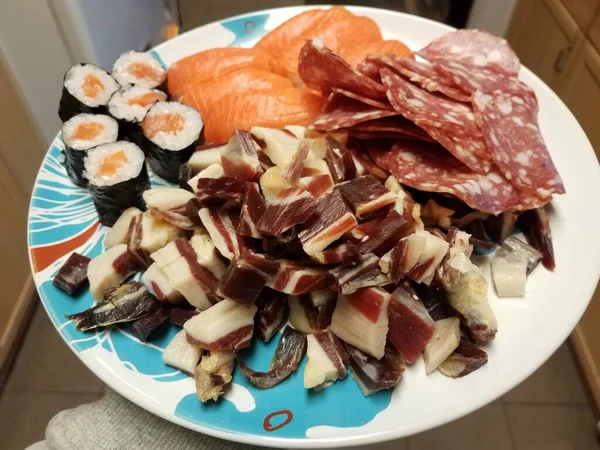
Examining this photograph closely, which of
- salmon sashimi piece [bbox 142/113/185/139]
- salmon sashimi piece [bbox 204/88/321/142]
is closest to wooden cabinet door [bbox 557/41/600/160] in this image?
salmon sashimi piece [bbox 204/88/321/142]

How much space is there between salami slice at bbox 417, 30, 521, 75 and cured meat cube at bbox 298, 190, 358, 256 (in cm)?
62

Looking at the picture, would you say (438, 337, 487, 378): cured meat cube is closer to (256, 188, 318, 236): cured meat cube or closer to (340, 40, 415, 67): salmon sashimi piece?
(256, 188, 318, 236): cured meat cube

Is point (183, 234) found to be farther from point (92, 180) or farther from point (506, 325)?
point (506, 325)

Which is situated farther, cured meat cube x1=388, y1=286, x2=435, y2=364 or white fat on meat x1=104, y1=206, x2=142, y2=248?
white fat on meat x1=104, y1=206, x2=142, y2=248

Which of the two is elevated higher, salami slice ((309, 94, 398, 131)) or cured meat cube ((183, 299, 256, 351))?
salami slice ((309, 94, 398, 131))

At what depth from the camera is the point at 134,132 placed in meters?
1.42

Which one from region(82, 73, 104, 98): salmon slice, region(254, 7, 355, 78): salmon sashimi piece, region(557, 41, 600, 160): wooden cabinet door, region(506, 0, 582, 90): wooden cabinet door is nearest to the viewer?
region(82, 73, 104, 98): salmon slice

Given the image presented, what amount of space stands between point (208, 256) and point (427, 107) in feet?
2.00

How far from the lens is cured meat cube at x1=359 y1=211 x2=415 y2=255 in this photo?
978 mm

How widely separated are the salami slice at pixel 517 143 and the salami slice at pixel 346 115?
0.23 m

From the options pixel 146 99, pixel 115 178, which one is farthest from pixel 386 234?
pixel 146 99

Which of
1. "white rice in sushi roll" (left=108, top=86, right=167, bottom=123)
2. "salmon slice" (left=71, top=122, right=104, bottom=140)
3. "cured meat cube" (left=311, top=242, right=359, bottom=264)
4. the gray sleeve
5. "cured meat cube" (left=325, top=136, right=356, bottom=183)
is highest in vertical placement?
"cured meat cube" (left=325, top=136, right=356, bottom=183)

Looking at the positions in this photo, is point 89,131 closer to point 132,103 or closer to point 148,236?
point 132,103

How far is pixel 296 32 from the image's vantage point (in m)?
1.60
